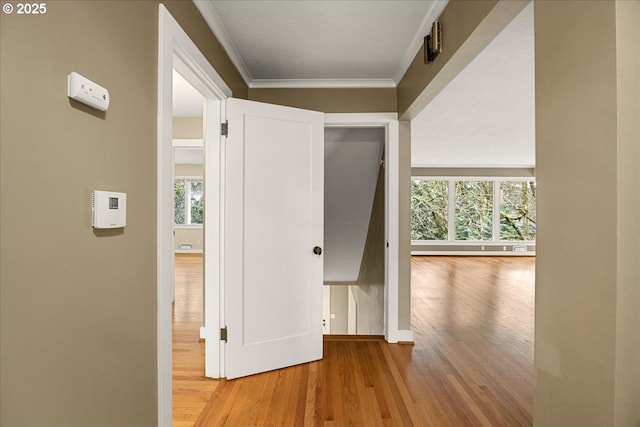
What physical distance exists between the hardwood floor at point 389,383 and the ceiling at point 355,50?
2.38 m

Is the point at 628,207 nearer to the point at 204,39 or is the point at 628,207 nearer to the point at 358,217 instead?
the point at 204,39

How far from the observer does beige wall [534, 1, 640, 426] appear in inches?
31.8

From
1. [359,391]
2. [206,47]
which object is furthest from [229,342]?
[206,47]

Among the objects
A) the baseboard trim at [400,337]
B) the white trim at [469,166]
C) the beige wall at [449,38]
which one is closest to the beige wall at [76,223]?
the beige wall at [449,38]

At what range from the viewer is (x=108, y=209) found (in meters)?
1.10

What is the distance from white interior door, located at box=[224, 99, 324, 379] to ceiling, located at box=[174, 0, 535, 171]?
0.45 m

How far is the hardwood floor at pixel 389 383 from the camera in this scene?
197cm

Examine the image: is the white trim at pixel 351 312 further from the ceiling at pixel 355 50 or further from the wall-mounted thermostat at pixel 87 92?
the wall-mounted thermostat at pixel 87 92

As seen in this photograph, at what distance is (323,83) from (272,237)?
1.53m

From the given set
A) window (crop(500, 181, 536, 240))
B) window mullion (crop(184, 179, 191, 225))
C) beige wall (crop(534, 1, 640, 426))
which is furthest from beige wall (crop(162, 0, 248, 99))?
window (crop(500, 181, 536, 240))

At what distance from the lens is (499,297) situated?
492 cm

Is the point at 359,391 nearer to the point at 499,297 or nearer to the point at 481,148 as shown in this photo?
the point at 499,297

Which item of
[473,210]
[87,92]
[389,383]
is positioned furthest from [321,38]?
[473,210]

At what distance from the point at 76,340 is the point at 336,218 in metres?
4.12
